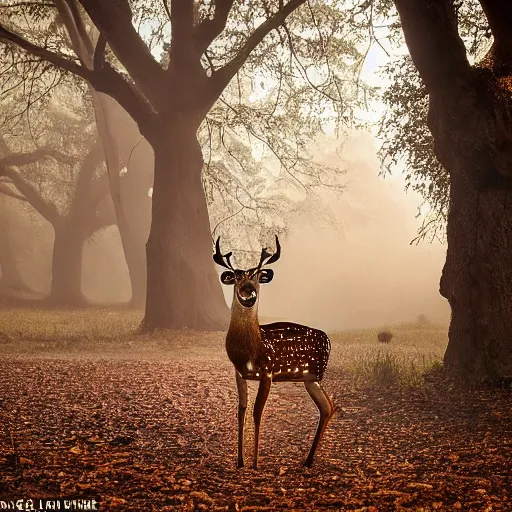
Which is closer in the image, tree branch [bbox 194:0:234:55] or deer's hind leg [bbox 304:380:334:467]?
deer's hind leg [bbox 304:380:334:467]

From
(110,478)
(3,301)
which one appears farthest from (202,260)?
(3,301)

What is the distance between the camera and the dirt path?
430 centimetres

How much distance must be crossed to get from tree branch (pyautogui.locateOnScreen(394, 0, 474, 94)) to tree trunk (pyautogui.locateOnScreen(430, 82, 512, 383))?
28 centimetres

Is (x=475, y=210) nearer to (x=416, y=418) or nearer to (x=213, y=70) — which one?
(x=416, y=418)

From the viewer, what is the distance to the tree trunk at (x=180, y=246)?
16.0m

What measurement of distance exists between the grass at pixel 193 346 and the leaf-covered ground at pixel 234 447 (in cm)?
81

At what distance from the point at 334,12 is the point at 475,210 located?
1131 cm

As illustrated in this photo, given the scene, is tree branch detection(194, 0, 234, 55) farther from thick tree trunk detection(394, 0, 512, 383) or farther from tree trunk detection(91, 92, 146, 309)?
tree trunk detection(91, 92, 146, 309)

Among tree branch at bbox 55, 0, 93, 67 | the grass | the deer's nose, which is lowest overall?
the grass

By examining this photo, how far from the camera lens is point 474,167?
28.2ft

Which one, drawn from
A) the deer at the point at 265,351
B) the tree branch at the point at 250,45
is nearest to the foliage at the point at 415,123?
the tree branch at the point at 250,45

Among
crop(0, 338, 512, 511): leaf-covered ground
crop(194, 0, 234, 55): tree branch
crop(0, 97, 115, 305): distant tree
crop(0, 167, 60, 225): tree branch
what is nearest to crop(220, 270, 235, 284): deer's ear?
crop(0, 338, 512, 511): leaf-covered ground

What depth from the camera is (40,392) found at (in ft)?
25.4

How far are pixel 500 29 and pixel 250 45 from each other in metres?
7.81
